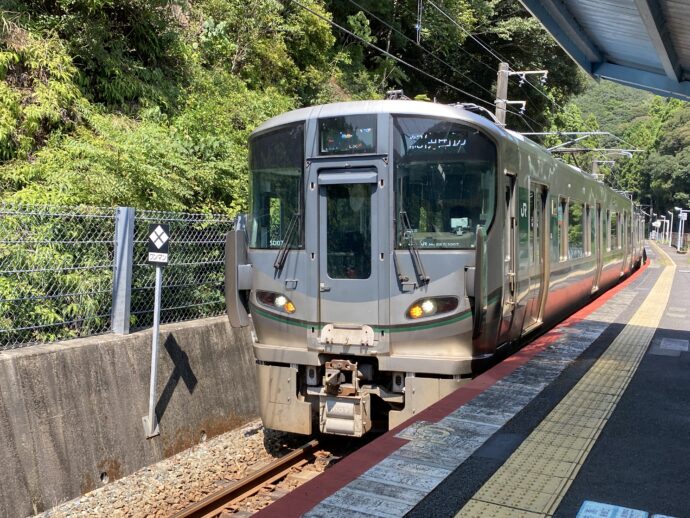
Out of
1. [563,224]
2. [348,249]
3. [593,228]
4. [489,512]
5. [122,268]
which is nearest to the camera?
[489,512]

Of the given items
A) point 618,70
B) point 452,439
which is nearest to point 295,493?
point 452,439

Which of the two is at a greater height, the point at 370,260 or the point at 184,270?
the point at 370,260

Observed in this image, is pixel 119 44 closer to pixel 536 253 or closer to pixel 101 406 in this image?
pixel 101 406

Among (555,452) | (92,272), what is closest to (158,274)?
(92,272)

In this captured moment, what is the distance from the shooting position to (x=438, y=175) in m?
6.38

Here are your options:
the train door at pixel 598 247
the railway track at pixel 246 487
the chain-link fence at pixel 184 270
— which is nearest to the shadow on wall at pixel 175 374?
the chain-link fence at pixel 184 270

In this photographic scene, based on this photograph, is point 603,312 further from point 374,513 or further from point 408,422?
point 374,513

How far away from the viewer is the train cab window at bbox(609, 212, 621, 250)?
17.9 meters

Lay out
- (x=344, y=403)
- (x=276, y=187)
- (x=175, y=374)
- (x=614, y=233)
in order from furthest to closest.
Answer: (x=614, y=233), (x=175, y=374), (x=276, y=187), (x=344, y=403)

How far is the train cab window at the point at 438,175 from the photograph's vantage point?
6.35m

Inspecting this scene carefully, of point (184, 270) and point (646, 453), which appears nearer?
point (646, 453)

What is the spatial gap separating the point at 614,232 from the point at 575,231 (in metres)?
7.22

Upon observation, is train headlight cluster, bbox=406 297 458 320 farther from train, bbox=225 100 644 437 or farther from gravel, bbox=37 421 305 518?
gravel, bbox=37 421 305 518

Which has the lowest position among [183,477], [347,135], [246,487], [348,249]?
[183,477]
